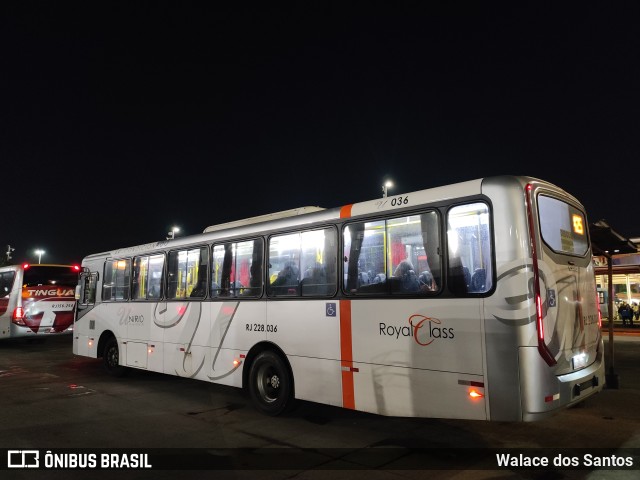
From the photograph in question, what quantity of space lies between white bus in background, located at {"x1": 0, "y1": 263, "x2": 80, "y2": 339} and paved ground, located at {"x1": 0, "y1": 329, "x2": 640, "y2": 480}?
8.80 meters

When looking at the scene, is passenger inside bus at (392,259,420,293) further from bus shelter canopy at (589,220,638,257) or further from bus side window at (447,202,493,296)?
bus shelter canopy at (589,220,638,257)

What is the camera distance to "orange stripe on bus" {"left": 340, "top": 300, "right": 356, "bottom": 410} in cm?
632

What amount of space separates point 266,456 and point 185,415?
8.32ft

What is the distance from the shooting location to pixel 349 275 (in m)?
6.55

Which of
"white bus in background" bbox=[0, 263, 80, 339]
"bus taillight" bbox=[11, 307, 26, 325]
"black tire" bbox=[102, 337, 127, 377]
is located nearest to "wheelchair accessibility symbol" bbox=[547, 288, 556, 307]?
"black tire" bbox=[102, 337, 127, 377]

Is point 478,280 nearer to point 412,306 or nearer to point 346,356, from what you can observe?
point 412,306

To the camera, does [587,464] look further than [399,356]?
No

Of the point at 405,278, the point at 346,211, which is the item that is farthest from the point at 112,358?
the point at 405,278

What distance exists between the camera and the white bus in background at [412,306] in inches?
194

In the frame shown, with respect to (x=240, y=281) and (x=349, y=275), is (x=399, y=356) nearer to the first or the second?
(x=349, y=275)

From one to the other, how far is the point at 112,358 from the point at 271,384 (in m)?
5.85

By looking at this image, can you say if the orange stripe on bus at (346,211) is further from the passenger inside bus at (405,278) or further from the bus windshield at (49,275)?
the bus windshield at (49,275)

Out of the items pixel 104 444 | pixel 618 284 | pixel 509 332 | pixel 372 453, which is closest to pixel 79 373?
pixel 104 444

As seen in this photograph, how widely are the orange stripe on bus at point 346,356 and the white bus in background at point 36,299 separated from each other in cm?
1419
